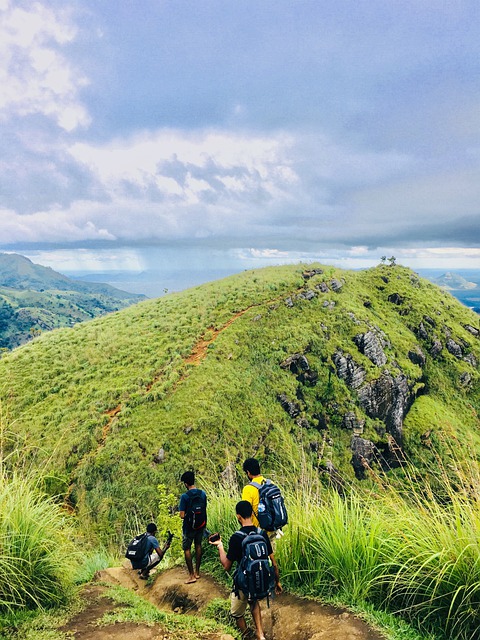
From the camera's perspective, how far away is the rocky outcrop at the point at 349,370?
37.5 metres

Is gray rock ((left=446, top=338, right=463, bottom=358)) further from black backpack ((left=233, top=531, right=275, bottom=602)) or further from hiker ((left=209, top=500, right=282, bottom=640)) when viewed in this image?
black backpack ((left=233, top=531, right=275, bottom=602))

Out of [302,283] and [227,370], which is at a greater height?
[302,283]

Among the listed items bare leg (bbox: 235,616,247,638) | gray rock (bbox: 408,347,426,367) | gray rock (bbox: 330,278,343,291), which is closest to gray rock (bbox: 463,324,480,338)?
gray rock (bbox: 408,347,426,367)

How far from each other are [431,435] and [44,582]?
41.5m

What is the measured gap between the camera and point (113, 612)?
17.5 feet

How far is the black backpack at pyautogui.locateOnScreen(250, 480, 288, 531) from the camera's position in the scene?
5520mm

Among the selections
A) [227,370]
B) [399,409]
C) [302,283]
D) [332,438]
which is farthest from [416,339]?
[227,370]

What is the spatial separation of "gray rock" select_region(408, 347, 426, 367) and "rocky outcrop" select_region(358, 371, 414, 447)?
666 cm

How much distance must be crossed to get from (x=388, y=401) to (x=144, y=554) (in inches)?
1408

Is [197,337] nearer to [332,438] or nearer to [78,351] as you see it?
[78,351]

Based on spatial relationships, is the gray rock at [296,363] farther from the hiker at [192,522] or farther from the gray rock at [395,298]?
the hiker at [192,522]

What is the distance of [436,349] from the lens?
161ft

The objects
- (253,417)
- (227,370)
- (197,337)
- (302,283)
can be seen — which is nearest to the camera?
(253,417)

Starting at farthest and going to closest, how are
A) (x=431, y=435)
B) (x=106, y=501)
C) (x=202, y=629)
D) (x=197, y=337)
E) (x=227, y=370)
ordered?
(x=431, y=435)
(x=197, y=337)
(x=227, y=370)
(x=106, y=501)
(x=202, y=629)
